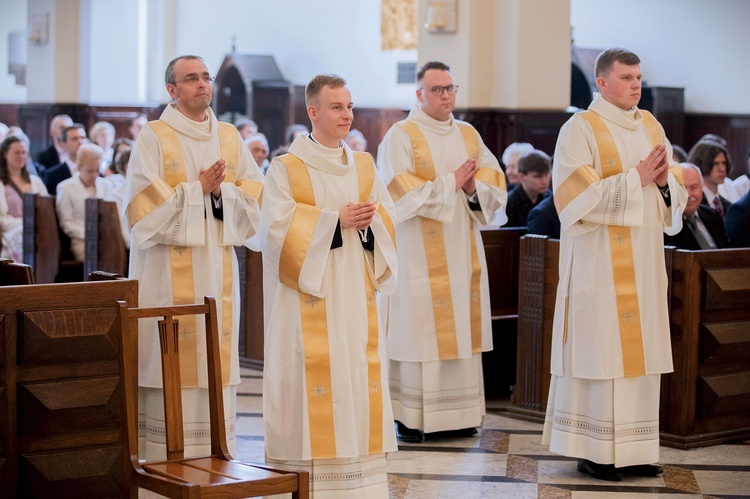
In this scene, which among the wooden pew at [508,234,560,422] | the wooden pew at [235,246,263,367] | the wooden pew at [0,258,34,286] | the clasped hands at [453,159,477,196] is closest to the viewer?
the wooden pew at [0,258,34,286]

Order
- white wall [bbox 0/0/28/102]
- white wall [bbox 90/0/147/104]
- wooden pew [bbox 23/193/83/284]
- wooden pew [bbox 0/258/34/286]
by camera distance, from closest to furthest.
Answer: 1. wooden pew [bbox 0/258/34/286]
2. wooden pew [bbox 23/193/83/284]
3. white wall [bbox 90/0/147/104]
4. white wall [bbox 0/0/28/102]

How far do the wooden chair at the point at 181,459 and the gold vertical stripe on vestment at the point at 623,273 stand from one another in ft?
7.38

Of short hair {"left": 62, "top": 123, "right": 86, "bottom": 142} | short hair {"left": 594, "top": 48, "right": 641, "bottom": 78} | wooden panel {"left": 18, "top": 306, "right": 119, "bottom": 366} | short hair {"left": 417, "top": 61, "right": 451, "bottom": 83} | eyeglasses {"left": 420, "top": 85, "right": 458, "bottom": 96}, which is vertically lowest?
wooden panel {"left": 18, "top": 306, "right": 119, "bottom": 366}

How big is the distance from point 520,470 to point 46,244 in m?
5.17

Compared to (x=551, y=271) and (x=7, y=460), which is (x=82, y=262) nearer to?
(x=551, y=271)

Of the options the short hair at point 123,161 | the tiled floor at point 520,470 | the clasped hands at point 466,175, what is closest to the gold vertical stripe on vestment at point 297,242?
the tiled floor at point 520,470

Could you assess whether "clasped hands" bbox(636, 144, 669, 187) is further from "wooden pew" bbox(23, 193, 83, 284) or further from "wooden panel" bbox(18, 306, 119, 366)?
"wooden pew" bbox(23, 193, 83, 284)

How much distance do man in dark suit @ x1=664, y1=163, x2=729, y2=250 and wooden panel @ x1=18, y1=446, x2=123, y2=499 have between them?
364 centimetres

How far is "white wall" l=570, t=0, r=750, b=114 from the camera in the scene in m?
15.3

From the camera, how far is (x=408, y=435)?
6961 mm

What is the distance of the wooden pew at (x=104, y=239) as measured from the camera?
Result: 9086 mm

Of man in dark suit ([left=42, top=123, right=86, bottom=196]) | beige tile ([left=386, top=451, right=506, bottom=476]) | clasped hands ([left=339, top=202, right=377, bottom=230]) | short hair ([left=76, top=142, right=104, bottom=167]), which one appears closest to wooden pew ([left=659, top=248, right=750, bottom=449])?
beige tile ([left=386, top=451, right=506, bottom=476])

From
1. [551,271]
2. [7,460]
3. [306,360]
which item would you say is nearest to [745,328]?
[551,271]

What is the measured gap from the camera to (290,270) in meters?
5.00
